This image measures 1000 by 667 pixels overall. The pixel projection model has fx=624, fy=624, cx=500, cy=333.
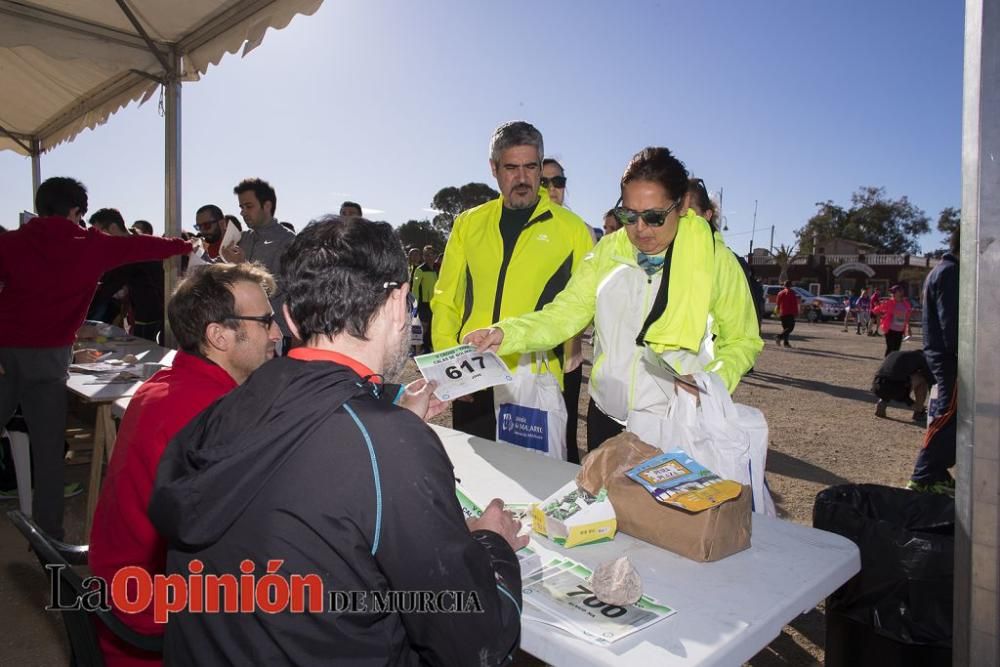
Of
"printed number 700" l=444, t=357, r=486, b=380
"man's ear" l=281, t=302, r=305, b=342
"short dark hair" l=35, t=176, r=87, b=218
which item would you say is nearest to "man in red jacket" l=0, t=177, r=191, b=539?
"short dark hair" l=35, t=176, r=87, b=218

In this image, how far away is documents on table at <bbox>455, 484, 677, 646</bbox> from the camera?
4.12ft

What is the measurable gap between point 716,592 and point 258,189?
457 centimetres

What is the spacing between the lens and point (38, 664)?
8.88 feet

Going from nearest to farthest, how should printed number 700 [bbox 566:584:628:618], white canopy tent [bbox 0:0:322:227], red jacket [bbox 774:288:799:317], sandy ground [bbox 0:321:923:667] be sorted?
printed number 700 [bbox 566:584:628:618] < sandy ground [bbox 0:321:923:667] < white canopy tent [bbox 0:0:322:227] < red jacket [bbox 774:288:799:317]

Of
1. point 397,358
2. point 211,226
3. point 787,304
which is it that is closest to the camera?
point 397,358

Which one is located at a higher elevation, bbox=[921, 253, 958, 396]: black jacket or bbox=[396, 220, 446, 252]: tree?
bbox=[396, 220, 446, 252]: tree

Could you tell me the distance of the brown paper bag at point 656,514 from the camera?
155 centimetres

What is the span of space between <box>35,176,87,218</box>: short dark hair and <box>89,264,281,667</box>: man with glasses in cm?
203

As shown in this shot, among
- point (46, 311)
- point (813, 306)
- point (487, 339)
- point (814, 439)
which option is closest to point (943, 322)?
point (814, 439)

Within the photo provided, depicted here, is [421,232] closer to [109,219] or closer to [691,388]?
[109,219]

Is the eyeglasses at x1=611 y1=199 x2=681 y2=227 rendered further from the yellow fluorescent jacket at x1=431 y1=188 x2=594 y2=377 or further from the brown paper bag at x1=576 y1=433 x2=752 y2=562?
the brown paper bag at x1=576 y1=433 x2=752 y2=562

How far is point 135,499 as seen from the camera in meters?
1.71

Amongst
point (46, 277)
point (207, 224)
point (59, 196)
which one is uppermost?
point (207, 224)

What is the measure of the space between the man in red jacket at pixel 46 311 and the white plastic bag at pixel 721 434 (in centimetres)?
342
